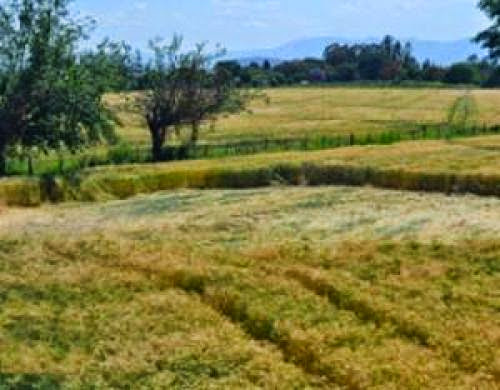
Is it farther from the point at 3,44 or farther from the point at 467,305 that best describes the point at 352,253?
the point at 3,44

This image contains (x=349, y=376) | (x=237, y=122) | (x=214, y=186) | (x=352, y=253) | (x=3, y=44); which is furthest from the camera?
(x=237, y=122)

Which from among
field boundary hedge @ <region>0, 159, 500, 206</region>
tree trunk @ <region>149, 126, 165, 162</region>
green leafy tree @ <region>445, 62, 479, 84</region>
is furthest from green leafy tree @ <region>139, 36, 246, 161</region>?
green leafy tree @ <region>445, 62, 479, 84</region>

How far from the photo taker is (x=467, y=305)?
2177 cm

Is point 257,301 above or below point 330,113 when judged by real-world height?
below

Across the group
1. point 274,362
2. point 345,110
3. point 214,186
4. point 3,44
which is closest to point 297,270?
point 274,362

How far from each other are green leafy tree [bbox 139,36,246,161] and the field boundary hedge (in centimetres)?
1419

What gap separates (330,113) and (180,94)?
36.4m

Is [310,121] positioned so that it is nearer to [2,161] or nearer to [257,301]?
[2,161]

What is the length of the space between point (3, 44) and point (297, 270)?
2786 cm

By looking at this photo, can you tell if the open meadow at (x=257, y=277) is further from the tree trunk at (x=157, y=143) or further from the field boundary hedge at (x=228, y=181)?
the tree trunk at (x=157, y=143)

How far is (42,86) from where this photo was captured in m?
47.0

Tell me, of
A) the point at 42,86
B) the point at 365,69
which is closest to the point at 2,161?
the point at 42,86

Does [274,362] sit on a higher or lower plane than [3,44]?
lower

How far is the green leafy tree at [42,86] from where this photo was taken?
47.0 metres
